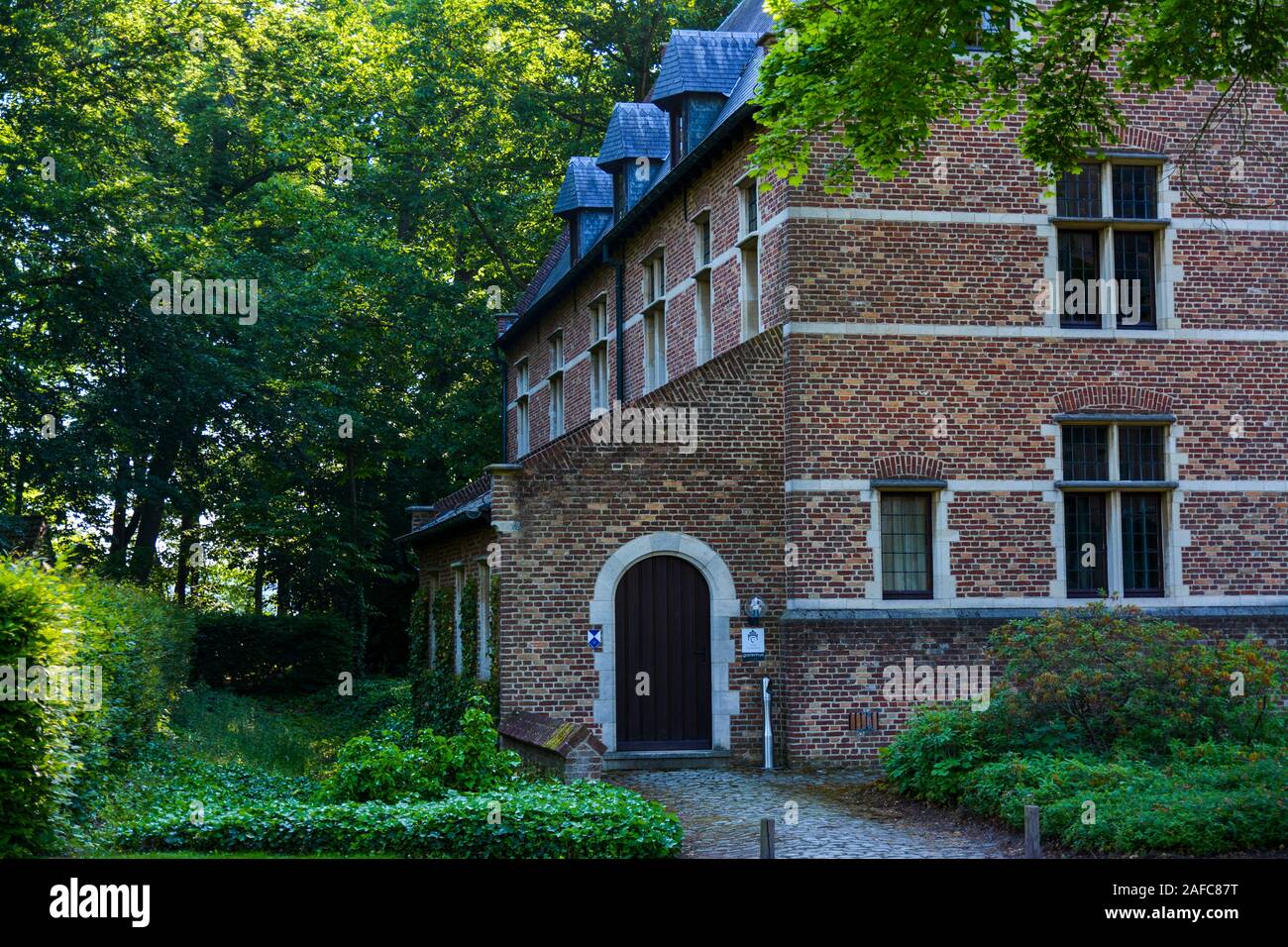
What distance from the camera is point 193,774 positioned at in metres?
15.9

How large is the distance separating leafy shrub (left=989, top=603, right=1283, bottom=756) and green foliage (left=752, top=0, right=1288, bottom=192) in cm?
480

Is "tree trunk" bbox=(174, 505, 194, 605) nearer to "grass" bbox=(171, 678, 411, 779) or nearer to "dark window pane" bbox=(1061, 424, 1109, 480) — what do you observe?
"grass" bbox=(171, 678, 411, 779)

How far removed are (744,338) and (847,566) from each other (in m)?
3.42

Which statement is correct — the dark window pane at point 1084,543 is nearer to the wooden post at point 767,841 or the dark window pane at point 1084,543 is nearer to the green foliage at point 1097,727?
the green foliage at point 1097,727

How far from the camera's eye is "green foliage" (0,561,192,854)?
943cm

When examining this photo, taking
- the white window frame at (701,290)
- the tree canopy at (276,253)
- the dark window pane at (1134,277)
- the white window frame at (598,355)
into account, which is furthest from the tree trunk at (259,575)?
the dark window pane at (1134,277)

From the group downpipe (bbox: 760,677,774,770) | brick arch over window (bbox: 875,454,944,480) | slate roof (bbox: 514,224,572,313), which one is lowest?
downpipe (bbox: 760,677,774,770)

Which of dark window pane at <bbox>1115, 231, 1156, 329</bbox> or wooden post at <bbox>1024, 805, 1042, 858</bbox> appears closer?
wooden post at <bbox>1024, 805, 1042, 858</bbox>

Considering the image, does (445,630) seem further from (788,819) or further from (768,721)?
(788,819)

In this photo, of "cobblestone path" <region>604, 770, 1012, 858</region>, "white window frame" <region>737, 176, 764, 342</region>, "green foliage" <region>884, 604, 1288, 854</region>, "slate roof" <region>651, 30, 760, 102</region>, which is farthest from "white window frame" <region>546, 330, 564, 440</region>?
"green foliage" <region>884, 604, 1288, 854</region>

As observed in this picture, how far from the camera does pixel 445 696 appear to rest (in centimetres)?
2211

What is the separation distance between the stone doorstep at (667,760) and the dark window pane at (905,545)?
9.54ft

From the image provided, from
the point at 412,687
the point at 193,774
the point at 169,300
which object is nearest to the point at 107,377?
the point at 169,300

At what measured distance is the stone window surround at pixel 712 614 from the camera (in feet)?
54.8
